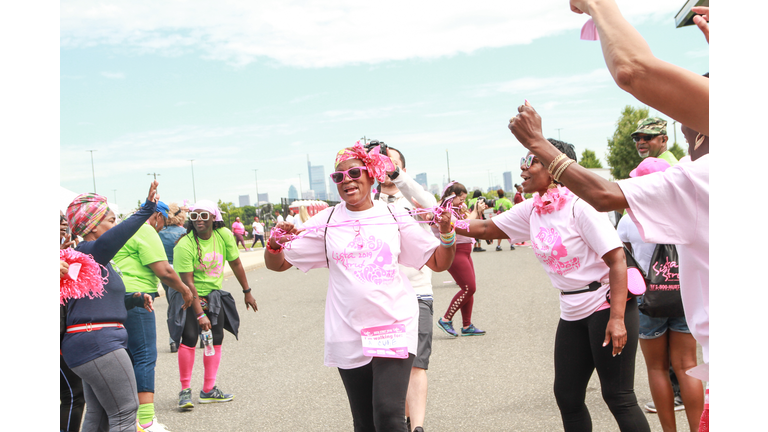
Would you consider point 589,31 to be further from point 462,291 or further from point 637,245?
point 462,291

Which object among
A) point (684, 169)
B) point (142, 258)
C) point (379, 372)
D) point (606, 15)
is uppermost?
point (606, 15)

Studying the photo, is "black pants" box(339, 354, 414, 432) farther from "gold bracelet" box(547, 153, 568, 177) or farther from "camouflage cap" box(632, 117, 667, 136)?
"camouflage cap" box(632, 117, 667, 136)

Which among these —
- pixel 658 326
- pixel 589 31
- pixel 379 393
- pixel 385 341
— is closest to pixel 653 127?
pixel 658 326

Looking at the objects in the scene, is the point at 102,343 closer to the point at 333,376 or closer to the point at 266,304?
the point at 333,376

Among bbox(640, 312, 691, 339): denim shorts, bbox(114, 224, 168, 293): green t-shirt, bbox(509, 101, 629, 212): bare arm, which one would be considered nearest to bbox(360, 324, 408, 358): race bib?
bbox(509, 101, 629, 212): bare arm

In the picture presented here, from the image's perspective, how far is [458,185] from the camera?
24.9 feet

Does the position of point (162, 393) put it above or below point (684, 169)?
below

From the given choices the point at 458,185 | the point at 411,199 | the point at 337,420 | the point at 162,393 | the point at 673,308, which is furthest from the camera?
the point at 458,185

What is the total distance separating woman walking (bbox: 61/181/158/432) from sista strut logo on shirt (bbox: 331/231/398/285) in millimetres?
1332

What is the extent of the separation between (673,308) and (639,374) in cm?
200

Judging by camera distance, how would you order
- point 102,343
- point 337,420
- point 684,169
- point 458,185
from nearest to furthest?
point 684,169 → point 102,343 → point 337,420 → point 458,185

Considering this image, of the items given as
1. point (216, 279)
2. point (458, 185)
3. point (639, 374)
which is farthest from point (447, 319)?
point (216, 279)

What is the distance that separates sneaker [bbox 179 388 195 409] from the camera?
5.34 metres

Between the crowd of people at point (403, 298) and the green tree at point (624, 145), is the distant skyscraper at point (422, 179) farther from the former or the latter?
the green tree at point (624, 145)
